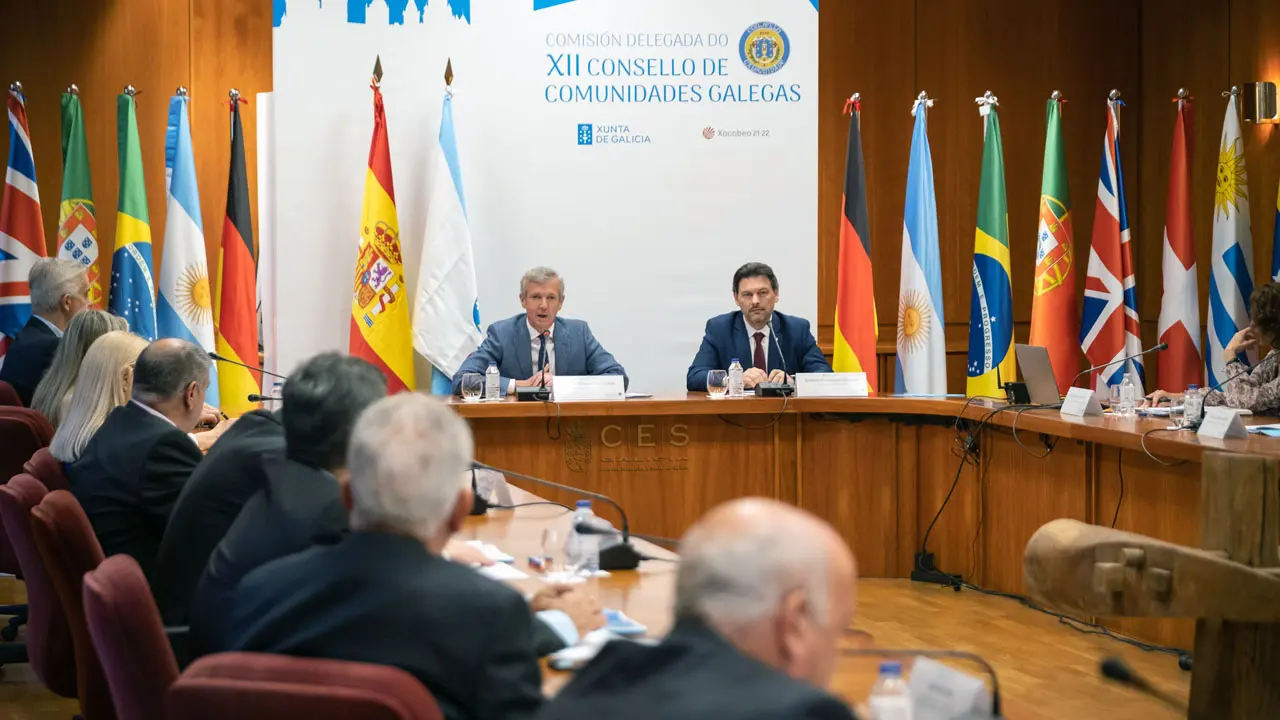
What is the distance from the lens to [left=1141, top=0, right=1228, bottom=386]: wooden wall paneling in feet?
24.4

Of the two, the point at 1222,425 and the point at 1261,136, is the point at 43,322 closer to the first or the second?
the point at 1222,425

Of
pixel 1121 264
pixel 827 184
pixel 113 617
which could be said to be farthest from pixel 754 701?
pixel 827 184

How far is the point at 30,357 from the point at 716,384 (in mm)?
2993

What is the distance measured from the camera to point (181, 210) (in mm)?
6703

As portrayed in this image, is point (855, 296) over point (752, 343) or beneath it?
over

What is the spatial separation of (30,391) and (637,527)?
8.93ft

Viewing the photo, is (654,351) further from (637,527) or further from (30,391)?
(30,391)

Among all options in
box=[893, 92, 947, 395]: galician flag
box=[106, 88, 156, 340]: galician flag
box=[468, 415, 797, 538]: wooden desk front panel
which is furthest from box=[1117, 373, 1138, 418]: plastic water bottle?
box=[106, 88, 156, 340]: galician flag

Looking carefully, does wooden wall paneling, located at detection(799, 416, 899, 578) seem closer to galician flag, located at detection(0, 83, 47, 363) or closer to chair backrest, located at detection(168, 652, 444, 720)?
galician flag, located at detection(0, 83, 47, 363)

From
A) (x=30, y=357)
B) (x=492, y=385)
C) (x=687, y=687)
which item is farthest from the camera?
(x=492, y=385)

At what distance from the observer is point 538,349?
6.17 metres

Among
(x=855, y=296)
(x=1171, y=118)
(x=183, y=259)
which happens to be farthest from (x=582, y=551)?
(x=1171, y=118)

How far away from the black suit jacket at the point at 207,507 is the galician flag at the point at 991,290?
4139 mm

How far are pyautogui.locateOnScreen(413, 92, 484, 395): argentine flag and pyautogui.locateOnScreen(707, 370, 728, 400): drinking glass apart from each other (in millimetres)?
1525
